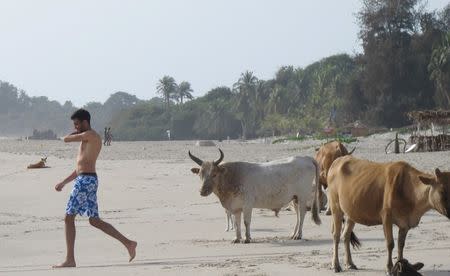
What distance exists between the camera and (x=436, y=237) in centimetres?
1256

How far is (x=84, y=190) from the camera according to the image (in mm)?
10688

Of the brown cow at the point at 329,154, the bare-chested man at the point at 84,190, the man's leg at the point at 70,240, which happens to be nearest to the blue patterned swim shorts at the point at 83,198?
the bare-chested man at the point at 84,190

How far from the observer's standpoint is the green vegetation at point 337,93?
69.0 metres

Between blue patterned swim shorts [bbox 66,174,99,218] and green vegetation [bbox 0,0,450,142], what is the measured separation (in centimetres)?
5603

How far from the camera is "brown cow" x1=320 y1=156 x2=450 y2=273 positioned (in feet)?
29.0

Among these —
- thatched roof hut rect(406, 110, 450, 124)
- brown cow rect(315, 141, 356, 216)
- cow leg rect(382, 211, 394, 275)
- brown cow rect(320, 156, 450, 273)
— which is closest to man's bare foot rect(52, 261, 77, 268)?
brown cow rect(320, 156, 450, 273)

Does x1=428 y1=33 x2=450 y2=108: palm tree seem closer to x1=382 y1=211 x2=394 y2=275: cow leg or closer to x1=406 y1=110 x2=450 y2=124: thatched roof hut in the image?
x1=406 y1=110 x2=450 y2=124: thatched roof hut

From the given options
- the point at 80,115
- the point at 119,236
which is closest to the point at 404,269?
the point at 119,236

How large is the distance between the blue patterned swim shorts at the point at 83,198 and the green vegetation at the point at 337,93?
56029 millimetres

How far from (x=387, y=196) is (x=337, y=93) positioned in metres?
91.4

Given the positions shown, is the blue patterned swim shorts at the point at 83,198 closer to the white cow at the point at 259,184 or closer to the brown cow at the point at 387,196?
the brown cow at the point at 387,196

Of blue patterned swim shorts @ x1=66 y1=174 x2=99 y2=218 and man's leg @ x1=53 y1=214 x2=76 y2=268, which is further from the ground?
blue patterned swim shorts @ x1=66 y1=174 x2=99 y2=218

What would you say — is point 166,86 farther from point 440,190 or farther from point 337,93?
point 440,190

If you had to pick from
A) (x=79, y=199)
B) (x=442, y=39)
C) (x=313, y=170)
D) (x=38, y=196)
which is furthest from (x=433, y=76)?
(x=79, y=199)
